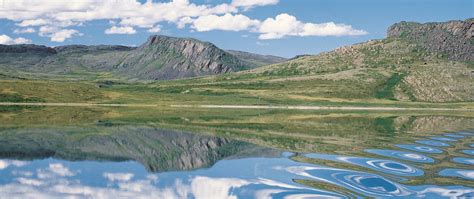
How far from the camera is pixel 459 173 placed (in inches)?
1229

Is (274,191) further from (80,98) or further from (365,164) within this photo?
(80,98)

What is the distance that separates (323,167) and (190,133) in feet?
97.3

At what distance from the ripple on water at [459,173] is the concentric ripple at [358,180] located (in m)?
A: 4.45

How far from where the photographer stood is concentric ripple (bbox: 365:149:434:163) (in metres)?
37.1

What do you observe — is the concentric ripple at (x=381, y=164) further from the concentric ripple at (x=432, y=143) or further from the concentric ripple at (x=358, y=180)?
the concentric ripple at (x=432, y=143)

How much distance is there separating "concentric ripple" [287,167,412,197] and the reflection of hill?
25.2 feet

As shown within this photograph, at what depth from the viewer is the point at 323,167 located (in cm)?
3384

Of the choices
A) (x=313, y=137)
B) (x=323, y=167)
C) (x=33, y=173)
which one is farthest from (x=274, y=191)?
(x=313, y=137)

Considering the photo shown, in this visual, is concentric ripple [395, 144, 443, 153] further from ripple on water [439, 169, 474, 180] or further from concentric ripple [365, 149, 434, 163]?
ripple on water [439, 169, 474, 180]

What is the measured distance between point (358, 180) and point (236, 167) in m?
9.05

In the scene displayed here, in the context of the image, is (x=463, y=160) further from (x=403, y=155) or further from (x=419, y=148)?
(x=419, y=148)

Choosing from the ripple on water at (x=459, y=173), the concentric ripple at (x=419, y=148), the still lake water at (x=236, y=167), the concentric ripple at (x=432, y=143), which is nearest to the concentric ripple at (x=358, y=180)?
the still lake water at (x=236, y=167)

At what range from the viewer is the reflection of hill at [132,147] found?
3912 centimetres

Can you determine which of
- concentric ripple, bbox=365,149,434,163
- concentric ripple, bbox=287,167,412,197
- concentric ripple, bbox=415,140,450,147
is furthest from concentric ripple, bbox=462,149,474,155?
concentric ripple, bbox=287,167,412,197
